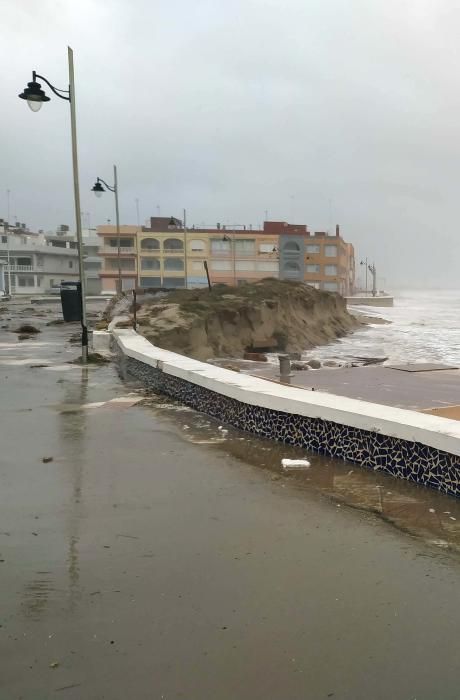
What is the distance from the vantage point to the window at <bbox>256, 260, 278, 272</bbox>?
8162 cm

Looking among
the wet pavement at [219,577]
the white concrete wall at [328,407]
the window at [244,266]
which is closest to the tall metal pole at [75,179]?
the white concrete wall at [328,407]

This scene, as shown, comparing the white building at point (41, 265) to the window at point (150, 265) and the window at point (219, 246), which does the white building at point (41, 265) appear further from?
the window at point (219, 246)

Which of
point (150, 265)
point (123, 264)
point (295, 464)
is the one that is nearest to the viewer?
point (295, 464)

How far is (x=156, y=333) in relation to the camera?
16922 millimetres

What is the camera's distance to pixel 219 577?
324cm

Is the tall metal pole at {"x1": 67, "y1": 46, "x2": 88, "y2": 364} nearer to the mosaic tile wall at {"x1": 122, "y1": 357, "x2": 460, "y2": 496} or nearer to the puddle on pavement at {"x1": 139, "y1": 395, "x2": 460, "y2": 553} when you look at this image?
the mosaic tile wall at {"x1": 122, "y1": 357, "x2": 460, "y2": 496}

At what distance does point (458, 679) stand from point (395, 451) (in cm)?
253

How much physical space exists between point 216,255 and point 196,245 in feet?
10.0

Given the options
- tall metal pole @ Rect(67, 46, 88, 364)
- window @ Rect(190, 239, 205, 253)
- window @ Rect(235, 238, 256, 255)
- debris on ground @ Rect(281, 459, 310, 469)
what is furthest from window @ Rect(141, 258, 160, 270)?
debris on ground @ Rect(281, 459, 310, 469)

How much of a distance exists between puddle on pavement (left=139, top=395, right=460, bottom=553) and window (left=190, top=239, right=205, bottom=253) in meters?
76.1

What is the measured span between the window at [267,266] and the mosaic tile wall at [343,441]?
7496 centimetres

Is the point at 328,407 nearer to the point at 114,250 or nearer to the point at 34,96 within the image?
the point at 34,96

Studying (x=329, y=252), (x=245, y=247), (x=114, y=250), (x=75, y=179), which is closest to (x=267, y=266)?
(x=245, y=247)

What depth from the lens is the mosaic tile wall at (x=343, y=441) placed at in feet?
14.8
